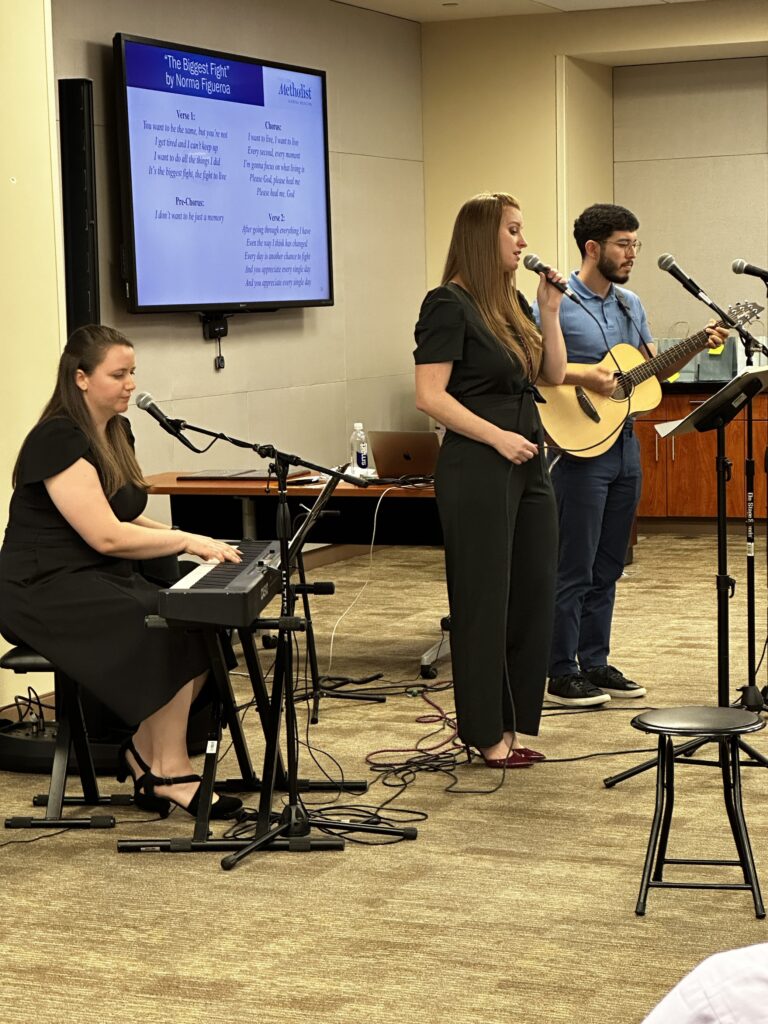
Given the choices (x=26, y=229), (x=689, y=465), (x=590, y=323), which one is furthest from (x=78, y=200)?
(x=689, y=465)

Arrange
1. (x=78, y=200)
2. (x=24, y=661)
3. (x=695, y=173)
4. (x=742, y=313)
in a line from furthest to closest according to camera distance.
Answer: (x=695, y=173) → (x=78, y=200) → (x=742, y=313) → (x=24, y=661)

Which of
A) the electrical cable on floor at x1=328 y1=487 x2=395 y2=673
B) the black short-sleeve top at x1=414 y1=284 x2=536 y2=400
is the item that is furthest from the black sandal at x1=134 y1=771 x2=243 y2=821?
the electrical cable on floor at x1=328 y1=487 x2=395 y2=673

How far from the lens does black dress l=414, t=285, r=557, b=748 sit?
13.9 feet

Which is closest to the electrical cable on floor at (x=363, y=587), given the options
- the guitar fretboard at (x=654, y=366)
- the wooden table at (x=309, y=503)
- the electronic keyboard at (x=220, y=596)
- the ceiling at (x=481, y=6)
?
the wooden table at (x=309, y=503)

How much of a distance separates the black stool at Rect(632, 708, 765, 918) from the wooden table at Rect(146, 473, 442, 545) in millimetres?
2386

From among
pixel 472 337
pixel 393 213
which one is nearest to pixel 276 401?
pixel 393 213

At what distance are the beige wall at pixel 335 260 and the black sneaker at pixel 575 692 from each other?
246 centimetres

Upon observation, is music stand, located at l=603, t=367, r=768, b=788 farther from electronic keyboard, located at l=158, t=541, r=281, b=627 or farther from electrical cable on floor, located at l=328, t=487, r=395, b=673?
electrical cable on floor, located at l=328, t=487, r=395, b=673

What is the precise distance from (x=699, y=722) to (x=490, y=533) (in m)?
1.19

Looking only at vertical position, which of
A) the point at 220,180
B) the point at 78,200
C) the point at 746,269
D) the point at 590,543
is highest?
the point at 220,180

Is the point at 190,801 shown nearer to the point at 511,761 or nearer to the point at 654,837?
the point at 511,761

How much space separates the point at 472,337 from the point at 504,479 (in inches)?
15.8

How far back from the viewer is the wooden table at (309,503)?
5789 mm

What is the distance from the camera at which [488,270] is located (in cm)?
424
